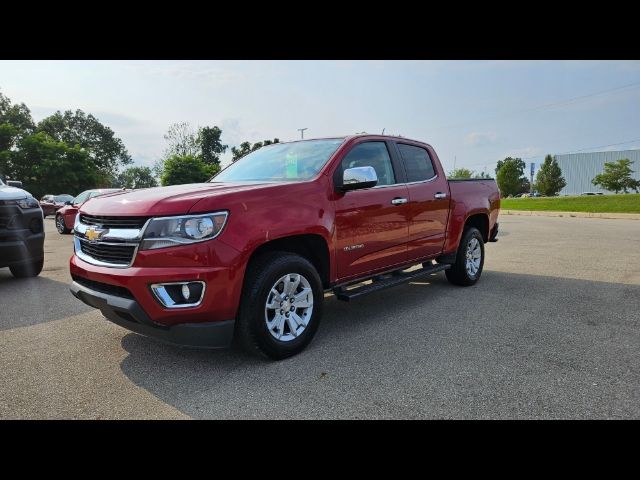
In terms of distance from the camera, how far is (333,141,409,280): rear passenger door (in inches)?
158

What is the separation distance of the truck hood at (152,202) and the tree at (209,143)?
2213 inches

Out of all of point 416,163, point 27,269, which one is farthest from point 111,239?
point 27,269

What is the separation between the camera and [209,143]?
2276 inches

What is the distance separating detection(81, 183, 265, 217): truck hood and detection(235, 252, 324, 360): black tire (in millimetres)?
627

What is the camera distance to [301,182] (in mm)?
3703

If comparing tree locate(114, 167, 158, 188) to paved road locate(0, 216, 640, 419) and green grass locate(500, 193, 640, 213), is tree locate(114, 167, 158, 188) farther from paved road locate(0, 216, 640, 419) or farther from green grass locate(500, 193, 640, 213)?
paved road locate(0, 216, 640, 419)

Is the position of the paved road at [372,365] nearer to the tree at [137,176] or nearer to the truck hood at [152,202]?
the truck hood at [152,202]

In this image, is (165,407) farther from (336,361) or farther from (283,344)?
(336,361)

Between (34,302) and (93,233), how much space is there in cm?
292

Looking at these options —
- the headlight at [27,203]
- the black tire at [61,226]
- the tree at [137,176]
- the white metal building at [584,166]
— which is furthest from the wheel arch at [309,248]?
the tree at [137,176]

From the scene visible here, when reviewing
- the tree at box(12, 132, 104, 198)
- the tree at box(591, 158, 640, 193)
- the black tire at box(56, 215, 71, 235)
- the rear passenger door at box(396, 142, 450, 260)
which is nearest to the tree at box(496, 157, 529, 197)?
the tree at box(591, 158, 640, 193)

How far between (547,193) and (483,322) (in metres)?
69.3
